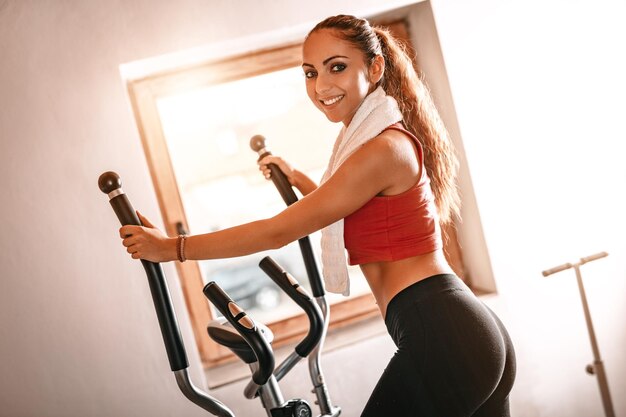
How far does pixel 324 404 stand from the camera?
1688mm

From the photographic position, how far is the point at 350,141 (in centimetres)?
157

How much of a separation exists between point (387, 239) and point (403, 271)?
0.28 feet

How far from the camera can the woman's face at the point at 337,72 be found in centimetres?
158

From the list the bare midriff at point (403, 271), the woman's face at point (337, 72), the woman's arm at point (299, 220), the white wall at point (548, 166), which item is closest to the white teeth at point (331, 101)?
the woman's face at point (337, 72)

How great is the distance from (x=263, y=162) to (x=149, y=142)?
746mm

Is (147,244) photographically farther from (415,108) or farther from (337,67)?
(415,108)

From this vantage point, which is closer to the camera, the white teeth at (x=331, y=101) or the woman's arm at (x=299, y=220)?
the woman's arm at (x=299, y=220)

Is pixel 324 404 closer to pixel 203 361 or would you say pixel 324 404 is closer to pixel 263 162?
pixel 263 162

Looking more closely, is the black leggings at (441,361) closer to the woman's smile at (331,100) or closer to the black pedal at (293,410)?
the black pedal at (293,410)

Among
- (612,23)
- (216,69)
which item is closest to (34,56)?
(216,69)

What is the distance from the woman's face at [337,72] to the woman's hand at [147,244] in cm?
55

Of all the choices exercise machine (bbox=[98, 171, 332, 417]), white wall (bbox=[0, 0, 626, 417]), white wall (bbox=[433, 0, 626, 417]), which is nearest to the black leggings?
exercise machine (bbox=[98, 171, 332, 417])

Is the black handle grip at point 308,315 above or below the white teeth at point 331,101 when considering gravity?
below

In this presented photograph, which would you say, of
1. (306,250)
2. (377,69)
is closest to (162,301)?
(306,250)
